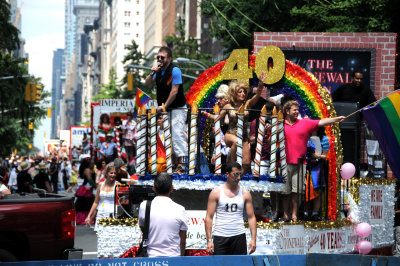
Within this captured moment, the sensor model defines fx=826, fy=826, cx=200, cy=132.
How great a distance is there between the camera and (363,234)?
41.8 feet

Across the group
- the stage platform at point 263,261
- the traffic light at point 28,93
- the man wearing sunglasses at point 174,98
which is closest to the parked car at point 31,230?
the man wearing sunglasses at point 174,98

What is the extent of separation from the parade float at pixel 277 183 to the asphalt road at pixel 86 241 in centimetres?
489

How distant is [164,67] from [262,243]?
2.82m

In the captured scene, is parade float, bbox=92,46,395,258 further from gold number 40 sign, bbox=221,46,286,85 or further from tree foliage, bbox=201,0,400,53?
tree foliage, bbox=201,0,400,53

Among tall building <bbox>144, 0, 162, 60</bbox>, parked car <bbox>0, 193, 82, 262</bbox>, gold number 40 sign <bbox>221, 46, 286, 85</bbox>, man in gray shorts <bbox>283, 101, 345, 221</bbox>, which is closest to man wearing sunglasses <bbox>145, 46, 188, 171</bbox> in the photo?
gold number 40 sign <bbox>221, 46, 286, 85</bbox>

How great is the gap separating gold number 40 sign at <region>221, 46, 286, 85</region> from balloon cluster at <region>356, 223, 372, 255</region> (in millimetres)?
2646

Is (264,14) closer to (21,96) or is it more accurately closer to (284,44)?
(284,44)

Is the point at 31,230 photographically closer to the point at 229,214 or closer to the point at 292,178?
the point at 229,214

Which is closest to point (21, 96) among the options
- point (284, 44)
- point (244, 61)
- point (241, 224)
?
point (284, 44)

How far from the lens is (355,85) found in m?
14.8

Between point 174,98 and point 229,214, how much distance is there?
8.39 feet

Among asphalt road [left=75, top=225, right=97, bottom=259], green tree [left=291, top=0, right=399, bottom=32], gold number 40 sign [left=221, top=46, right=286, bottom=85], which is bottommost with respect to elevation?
asphalt road [left=75, top=225, right=97, bottom=259]

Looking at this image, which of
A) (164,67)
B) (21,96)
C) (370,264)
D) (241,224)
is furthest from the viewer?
(21,96)

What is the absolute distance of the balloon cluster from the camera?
1273 centimetres
